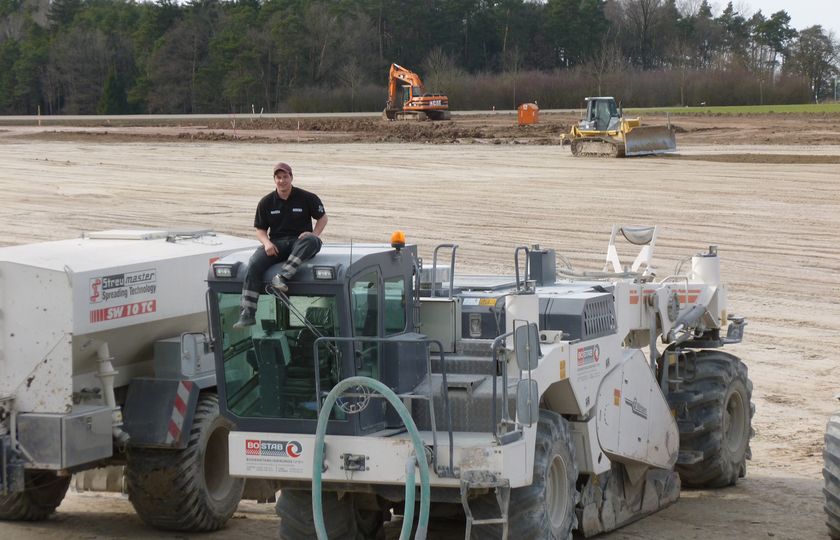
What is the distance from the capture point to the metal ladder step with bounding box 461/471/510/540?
8172 millimetres

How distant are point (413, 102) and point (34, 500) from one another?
187 ft

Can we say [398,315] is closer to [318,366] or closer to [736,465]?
[318,366]

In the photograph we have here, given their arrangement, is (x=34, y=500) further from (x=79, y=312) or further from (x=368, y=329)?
(x=368, y=329)

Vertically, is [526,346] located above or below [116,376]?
above

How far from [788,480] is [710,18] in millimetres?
137595

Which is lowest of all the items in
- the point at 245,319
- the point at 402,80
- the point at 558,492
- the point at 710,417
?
the point at 710,417

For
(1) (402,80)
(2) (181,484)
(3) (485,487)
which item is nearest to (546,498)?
(3) (485,487)

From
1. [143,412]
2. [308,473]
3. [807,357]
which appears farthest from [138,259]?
[807,357]

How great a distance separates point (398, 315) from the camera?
29.1ft

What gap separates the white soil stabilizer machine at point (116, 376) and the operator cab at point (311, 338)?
1.16 m

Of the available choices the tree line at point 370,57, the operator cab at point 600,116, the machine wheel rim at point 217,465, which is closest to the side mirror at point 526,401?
the machine wheel rim at point 217,465

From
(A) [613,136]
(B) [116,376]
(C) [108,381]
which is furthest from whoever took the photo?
(A) [613,136]

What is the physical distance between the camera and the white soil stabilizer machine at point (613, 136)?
4328 cm

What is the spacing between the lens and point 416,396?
8.29 m
